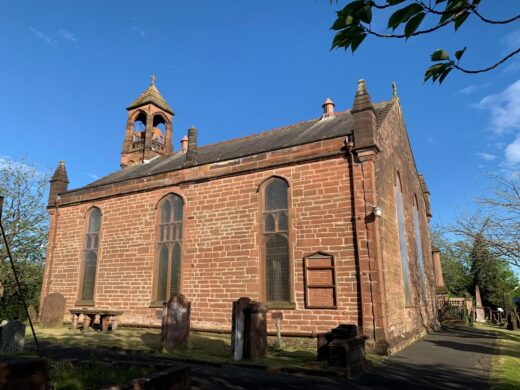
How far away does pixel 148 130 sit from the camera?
962 inches

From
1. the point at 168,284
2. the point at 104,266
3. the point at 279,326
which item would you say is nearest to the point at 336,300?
the point at 279,326

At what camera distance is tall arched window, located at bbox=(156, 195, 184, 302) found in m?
15.6

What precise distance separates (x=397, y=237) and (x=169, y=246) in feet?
29.8

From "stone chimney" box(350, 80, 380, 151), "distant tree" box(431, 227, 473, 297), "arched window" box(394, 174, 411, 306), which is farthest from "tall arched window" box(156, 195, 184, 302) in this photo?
"distant tree" box(431, 227, 473, 297)

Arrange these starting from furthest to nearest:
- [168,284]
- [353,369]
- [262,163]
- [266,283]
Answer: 1. [168,284]
2. [262,163]
3. [266,283]
4. [353,369]

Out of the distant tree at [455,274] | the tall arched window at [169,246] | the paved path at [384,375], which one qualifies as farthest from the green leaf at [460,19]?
the distant tree at [455,274]

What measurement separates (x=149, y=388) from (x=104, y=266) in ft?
45.1

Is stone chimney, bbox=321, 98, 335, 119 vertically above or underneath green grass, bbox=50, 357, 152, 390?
above

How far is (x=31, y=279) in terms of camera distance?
87.3ft

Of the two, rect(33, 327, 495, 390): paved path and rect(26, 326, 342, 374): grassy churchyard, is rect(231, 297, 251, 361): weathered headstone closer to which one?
rect(26, 326, 342, 374): grassy churchyard

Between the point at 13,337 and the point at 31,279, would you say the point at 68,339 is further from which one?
the point at 31,279

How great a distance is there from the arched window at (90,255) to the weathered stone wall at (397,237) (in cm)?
1316

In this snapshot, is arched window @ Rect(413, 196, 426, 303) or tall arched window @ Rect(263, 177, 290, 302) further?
arched window @ Rect(413, 196, 426, 303)

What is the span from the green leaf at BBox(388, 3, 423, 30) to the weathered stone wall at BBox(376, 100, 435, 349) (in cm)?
1043
